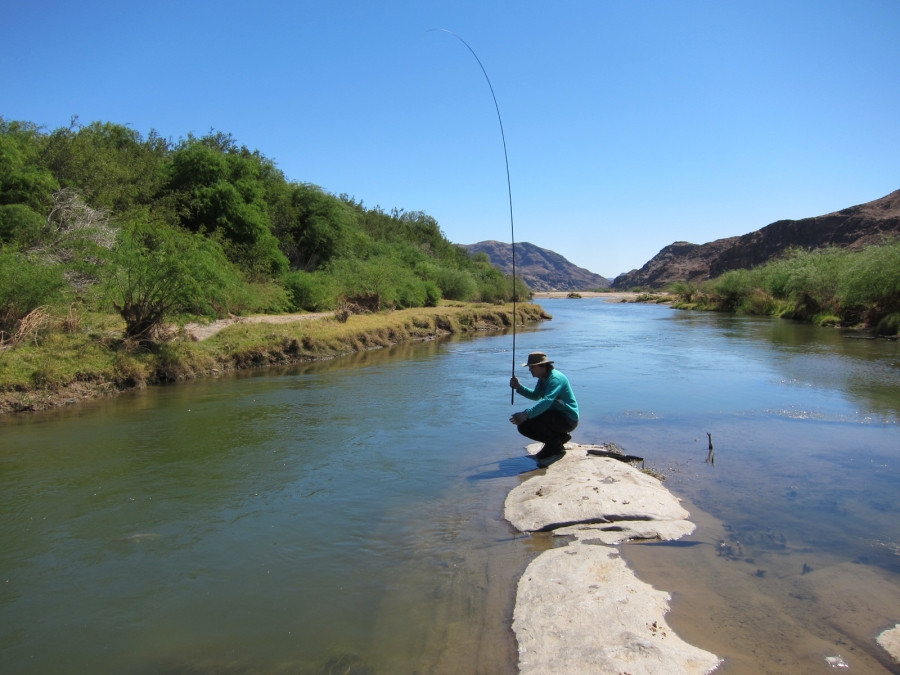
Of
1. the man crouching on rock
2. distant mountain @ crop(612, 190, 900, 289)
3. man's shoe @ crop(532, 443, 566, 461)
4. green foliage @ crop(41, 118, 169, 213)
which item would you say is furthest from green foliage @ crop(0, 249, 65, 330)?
distant mountain @ crop(612, 190, 900, 289)

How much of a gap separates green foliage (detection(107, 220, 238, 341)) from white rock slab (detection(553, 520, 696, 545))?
12.7 meters

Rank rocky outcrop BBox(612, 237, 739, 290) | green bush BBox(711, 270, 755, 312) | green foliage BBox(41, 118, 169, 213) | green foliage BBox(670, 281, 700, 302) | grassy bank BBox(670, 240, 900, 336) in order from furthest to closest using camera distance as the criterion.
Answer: rocky outcrop BBox(612, 237, 739, 290), green foliage BBox(670, 281, 700, 302), green bush BBox(711, 270, 755, 312), grassy bank BBox(670, 240, 900, 336), green foliage BBox(41, 118, 169, 213)

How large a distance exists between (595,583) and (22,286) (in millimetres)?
14693

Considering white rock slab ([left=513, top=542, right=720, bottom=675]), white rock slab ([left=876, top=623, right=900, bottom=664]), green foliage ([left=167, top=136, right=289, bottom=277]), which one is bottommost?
white rock slab ([left=876, top=623, right=900, bottom=664])

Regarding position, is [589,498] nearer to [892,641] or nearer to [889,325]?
[892,641]

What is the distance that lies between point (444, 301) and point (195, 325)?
25453mm

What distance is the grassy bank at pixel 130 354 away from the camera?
1301cm

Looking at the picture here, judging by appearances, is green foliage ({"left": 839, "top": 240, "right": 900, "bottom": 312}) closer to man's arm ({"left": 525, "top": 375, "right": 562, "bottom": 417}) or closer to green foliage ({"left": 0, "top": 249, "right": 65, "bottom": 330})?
man's arm ({"left": 525, "top": 375, "right": 562, "bottom": 417})

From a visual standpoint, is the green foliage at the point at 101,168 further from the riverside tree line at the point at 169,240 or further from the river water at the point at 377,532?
the river water at the point at 377,532

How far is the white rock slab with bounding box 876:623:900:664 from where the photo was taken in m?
4.17

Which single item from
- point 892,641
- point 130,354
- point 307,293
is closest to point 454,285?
point 307,293

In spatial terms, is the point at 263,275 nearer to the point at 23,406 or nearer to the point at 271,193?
the point at 271,193

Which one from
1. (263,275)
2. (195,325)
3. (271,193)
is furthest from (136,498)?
(271,193)

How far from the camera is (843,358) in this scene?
2120cm
